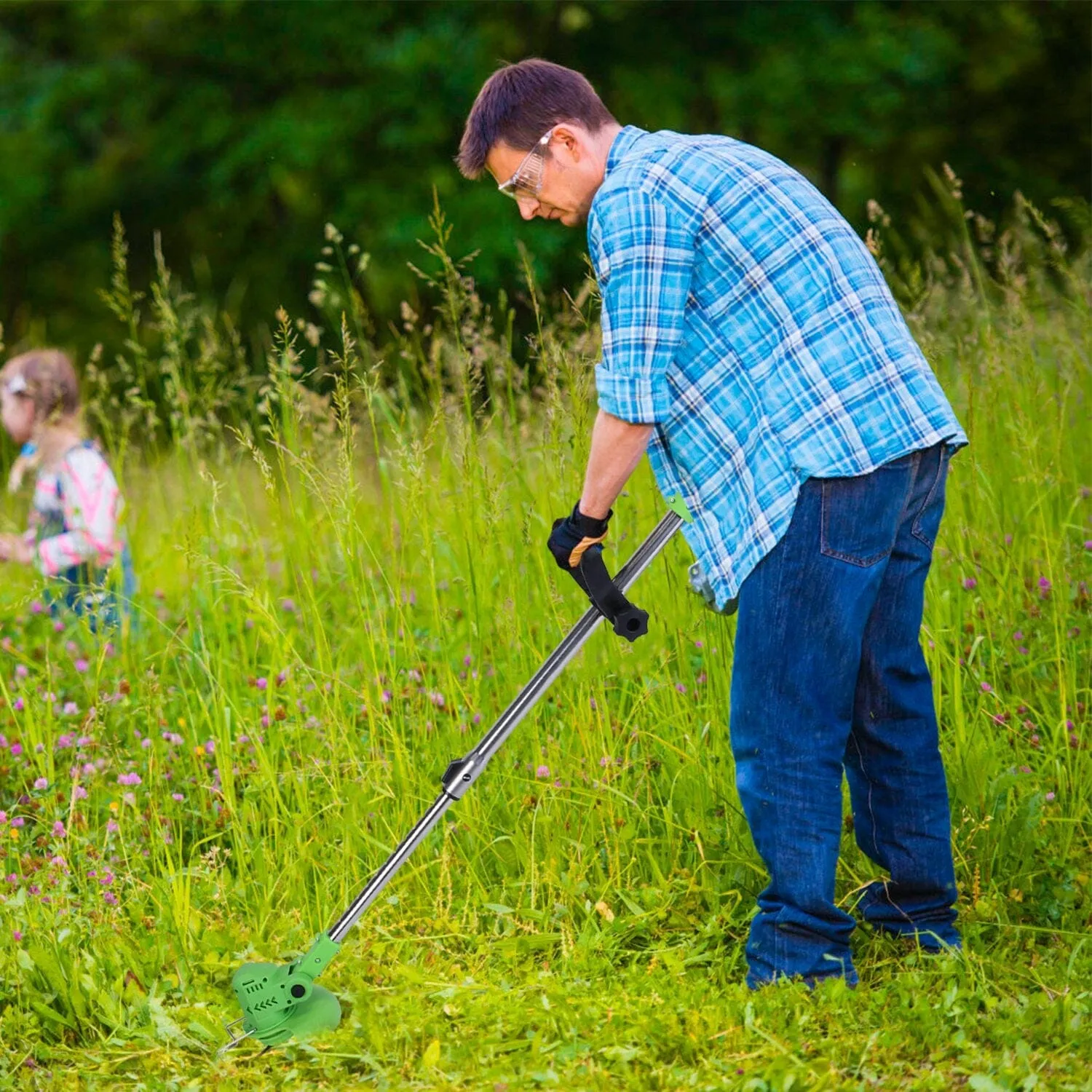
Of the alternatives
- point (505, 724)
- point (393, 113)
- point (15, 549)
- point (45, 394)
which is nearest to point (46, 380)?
point (45, 394)

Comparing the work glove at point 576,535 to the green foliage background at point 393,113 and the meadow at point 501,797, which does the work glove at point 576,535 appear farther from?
the green foliage background at point 393,113

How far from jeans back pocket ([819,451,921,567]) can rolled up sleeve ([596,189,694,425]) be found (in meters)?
0.35

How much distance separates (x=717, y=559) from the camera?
102 inches

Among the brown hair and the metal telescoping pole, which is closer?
the metal telescoping pole

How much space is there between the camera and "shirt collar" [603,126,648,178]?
101 inches

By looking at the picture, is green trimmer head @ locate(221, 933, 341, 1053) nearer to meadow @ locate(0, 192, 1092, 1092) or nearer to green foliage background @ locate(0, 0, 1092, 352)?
meadow @ locate(0, 192, 1092, 1092)

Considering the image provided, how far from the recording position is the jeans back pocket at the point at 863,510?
2.47m

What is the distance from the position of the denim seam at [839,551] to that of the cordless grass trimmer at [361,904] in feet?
0.91

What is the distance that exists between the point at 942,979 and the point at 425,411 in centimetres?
285

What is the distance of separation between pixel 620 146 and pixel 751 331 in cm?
44

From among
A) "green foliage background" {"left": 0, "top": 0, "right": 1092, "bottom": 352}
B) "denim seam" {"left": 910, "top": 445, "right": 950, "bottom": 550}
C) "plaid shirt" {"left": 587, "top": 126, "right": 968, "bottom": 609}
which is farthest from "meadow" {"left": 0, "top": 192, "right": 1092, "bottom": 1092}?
"green foliage background" {"left": 0, "top": 0, "right": 1092, "bottom": 352}

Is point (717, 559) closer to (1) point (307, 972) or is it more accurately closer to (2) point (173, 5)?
(1) point (307, 972)

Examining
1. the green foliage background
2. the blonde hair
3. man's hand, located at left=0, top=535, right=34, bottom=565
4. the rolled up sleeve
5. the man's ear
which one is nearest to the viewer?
the rolled up sleeve

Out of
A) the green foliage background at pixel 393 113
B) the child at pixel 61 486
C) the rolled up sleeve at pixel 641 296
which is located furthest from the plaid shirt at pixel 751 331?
the green foliage background at pixel 393 113
